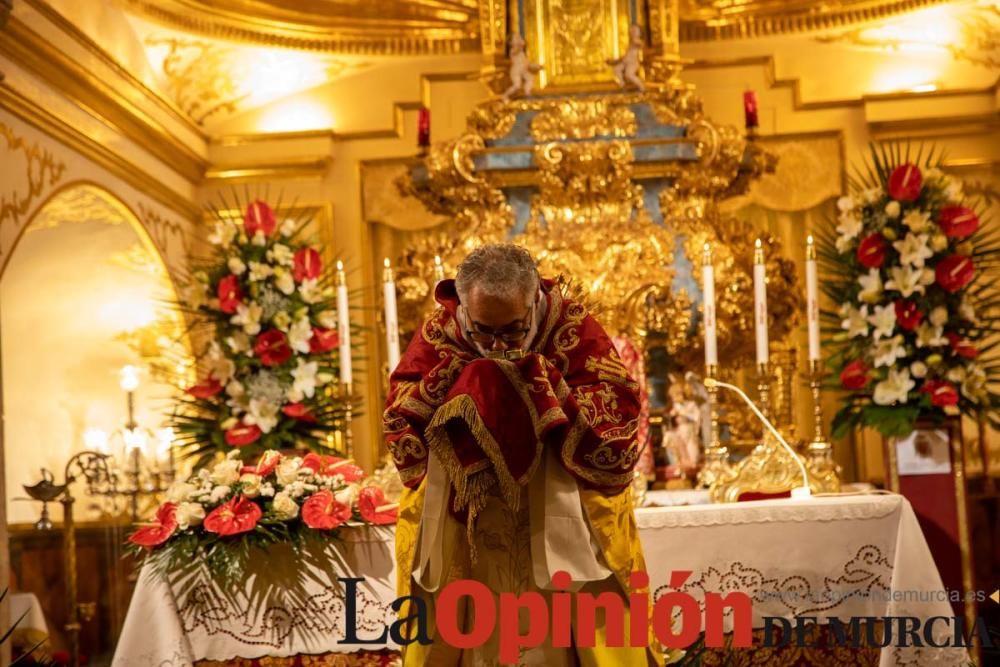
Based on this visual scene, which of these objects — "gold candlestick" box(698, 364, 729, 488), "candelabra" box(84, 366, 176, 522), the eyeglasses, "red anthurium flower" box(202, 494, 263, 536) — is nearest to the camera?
the eyeglasses

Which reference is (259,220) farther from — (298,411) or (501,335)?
(501,335)

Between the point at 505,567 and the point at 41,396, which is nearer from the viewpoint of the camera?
the point at 505,567

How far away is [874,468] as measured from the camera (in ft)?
27.5

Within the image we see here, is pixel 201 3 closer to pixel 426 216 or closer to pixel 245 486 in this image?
pixel 426 216

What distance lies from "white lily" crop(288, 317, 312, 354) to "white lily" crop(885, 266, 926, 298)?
8.56 ft

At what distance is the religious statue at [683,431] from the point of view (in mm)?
6402

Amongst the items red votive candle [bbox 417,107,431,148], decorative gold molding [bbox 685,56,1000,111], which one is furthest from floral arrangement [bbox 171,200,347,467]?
decorative gold molding [bbox 685,56,1000,111]

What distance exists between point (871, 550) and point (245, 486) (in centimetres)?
213

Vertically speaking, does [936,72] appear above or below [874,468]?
above

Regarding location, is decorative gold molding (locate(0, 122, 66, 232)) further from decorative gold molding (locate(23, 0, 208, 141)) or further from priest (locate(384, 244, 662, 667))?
priest (locate(384, 244, 662, 667))

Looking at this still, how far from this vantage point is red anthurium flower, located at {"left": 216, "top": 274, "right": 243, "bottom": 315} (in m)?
5.90

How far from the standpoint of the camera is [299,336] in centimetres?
592

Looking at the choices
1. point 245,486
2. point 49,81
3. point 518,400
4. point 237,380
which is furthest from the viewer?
point 49,81

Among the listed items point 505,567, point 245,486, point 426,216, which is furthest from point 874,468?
point 505,567
